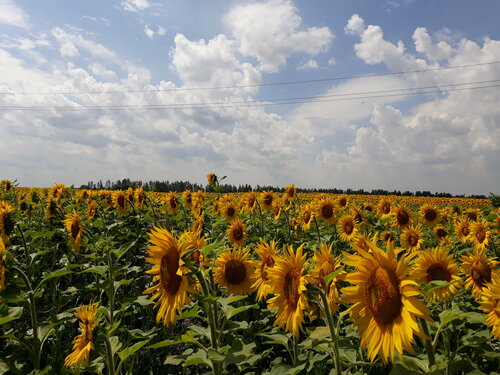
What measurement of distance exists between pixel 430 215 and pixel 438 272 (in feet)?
18.5

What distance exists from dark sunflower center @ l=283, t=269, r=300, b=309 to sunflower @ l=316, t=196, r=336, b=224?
195 inches

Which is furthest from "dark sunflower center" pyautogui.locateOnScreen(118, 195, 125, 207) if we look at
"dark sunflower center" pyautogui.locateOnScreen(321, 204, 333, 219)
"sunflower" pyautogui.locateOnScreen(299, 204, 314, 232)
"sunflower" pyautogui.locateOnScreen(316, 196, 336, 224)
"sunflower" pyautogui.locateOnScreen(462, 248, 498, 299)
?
"sunflower" pyautogui.locateOnScreen(462, 248, 498, 299)

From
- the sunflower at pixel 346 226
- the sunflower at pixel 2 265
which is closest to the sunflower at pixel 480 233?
the sunflower at pixel 346 226

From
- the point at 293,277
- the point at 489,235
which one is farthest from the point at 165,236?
the point at 489,235

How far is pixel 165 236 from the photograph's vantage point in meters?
2.26

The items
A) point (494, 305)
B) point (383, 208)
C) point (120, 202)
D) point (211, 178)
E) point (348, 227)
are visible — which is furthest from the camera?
point (211, 178)

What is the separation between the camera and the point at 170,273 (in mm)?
2252

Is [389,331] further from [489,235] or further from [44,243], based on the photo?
[44,243]

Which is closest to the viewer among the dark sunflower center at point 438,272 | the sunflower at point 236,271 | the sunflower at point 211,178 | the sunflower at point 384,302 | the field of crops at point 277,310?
the sunflower at point 384,302

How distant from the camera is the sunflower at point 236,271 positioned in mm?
3389

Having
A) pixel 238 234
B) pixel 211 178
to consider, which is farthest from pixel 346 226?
pixel 211 178

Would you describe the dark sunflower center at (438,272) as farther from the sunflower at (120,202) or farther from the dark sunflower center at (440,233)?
the sunflower at (120,202)

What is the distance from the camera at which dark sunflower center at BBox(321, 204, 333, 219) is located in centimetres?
712

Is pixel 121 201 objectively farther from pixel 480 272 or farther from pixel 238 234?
pixel 480 272
